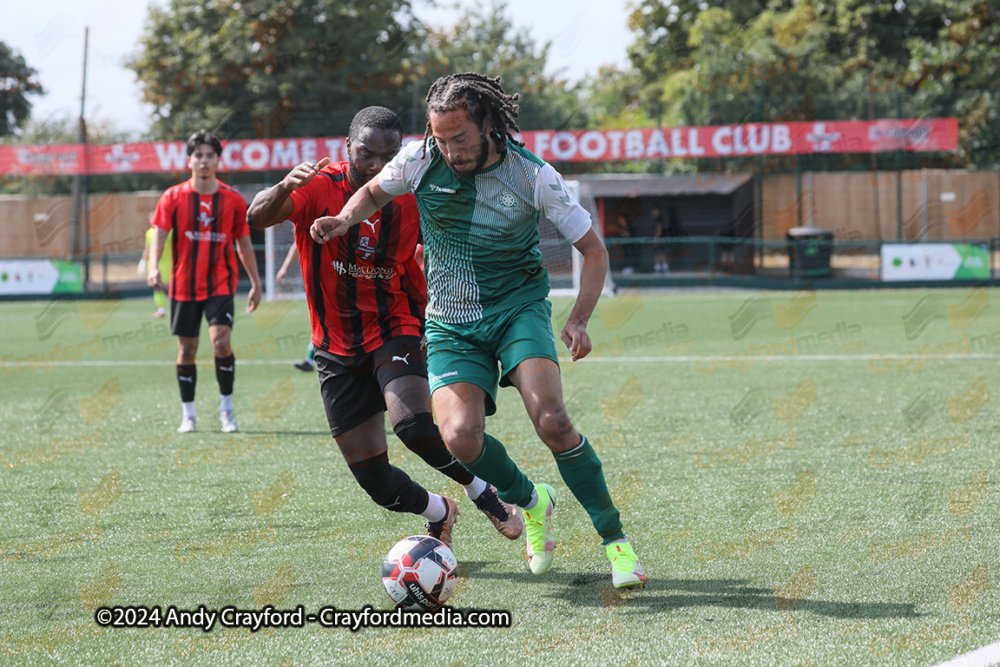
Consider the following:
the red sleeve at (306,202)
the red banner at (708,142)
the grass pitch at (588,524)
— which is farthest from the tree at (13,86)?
the red sleeve at (306,202)

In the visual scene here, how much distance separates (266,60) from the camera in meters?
36.0

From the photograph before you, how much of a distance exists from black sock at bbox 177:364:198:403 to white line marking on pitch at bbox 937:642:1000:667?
6.14 m

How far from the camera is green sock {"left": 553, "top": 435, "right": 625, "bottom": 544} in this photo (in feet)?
13.0

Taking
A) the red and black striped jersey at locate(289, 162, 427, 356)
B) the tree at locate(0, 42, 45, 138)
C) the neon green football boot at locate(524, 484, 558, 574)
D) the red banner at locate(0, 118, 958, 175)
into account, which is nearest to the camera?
the neon green football boot at locate(524, 484, 558, 574)

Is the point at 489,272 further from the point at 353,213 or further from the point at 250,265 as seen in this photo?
the point at 250,265

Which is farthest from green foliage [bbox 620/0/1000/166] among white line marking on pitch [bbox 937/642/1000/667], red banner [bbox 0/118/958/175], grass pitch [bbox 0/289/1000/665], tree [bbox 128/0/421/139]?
white line marking on pitch [bbox 937/642/1000/667]

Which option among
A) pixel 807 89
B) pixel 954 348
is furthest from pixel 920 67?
pixel 954 348

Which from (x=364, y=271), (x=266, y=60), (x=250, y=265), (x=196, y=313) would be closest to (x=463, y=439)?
(x=364, y=271)

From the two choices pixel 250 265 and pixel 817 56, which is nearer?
pixel 250 265

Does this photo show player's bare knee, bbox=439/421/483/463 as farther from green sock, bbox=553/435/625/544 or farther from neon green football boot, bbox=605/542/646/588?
neon green football boot, bbox=605/542/646/588

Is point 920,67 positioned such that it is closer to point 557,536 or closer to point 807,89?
point 807,89

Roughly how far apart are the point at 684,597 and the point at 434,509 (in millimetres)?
1206

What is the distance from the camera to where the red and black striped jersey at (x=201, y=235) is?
7703 millimetres

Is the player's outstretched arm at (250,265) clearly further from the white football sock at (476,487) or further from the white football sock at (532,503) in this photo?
the white football sock at (532,503)
